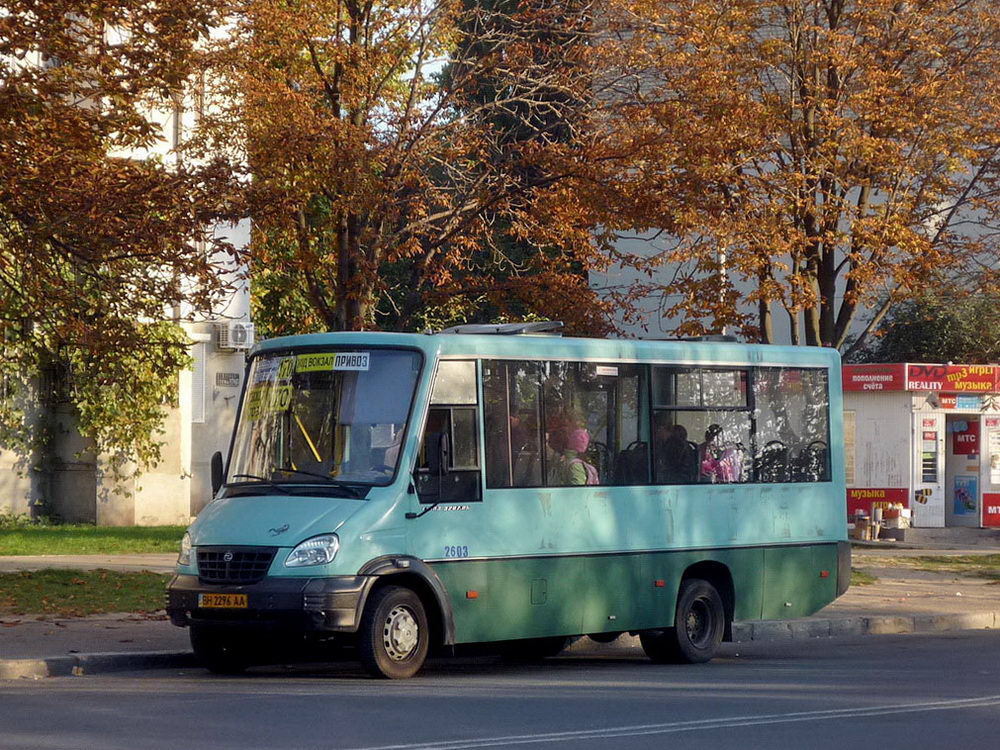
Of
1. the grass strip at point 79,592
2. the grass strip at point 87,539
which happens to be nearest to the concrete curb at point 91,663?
the grass strip at point 79,592

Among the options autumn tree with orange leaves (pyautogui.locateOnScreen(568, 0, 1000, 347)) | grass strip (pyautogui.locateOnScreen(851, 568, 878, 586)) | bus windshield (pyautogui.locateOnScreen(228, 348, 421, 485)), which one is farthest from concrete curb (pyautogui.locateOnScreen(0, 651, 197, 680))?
grass strip (pyautogui.locateOnScreen(851, 568, 878, 586))

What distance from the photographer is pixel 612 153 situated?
2011cm

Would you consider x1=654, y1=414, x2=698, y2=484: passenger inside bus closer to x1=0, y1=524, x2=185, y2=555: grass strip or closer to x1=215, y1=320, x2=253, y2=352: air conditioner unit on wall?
x1=0, y1=524, x2=185, y2=555: grass strip

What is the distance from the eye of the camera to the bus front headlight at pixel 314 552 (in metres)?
11.7

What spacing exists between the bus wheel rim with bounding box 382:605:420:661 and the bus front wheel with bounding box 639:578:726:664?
116 inches

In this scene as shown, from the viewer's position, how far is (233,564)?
39.2ft

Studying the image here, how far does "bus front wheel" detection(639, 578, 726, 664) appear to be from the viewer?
14312mm

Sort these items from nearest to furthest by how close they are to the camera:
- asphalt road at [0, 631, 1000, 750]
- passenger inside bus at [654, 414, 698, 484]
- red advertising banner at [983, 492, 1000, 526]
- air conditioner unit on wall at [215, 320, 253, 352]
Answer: asphalt road at [0, 631, 1000, 750]
passenger inside bus at [654, 414, 698, 484]
red advertising banner at [983, 492, 1000, 526]
air conditioner unit on wall at [215, 320, 253, 352]

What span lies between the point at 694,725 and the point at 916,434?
23227 mm

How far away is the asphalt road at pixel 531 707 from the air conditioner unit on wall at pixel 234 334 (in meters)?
20.2

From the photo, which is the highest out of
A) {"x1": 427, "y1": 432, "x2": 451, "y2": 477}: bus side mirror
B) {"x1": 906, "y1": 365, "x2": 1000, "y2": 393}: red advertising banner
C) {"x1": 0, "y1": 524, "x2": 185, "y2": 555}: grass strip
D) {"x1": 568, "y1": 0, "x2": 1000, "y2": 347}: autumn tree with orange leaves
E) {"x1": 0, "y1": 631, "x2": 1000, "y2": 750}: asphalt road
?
{"x1": 568, "y1": 0, "x2": 1000, "y2": 347}: autumn tree with orange leaves

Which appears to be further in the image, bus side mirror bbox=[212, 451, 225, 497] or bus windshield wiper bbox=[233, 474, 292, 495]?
bus side mirror bbox=[212, 451, 225, 497]

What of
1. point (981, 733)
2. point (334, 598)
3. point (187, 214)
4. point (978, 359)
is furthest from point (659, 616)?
point (978, 359)

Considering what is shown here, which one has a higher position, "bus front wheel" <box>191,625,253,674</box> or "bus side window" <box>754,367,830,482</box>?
"bus side window" <box>754,367,830,482</box>
